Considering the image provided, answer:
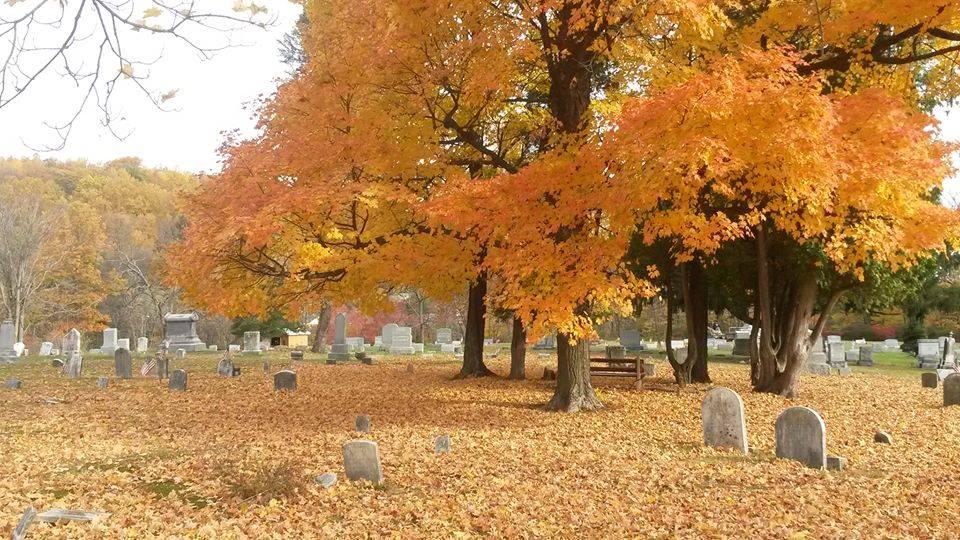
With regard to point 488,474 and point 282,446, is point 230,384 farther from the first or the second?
point 488,474

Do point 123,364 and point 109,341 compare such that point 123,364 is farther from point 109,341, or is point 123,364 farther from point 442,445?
point 109,341

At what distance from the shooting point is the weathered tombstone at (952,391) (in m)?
16.1

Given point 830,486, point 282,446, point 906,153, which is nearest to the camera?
point 830,486

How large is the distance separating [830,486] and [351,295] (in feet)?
41.9

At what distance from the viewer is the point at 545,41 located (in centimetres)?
1351

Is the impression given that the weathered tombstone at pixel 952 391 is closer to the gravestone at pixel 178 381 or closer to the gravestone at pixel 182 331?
the gravestone at pixel 178 381

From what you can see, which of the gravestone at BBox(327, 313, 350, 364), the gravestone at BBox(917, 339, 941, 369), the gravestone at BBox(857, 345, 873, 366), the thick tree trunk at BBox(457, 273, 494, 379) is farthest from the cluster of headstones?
the gravestone at BBox(857, 345, 873, 366)

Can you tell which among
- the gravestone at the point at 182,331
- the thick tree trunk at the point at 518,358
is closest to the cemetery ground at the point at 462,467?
the thick tree trunk at the point at 518,358

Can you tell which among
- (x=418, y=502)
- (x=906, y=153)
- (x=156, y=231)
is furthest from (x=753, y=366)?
(x=156, y=231)

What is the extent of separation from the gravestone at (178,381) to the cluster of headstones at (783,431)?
12.5 m

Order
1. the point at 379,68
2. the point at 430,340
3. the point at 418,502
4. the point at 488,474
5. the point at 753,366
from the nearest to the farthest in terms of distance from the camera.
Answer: the point at 418,502
the point at 488,474
the point at 379,68
the point at 753,366
the point at 430,340

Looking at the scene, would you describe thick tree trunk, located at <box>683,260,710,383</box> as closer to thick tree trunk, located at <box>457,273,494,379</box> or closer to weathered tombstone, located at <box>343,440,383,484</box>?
thick tree trunk, located at <box>457,273,494,379</box>

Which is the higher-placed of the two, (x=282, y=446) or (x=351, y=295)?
(x=351, y=295)

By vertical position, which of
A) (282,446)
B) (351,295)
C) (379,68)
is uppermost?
(379,68)
